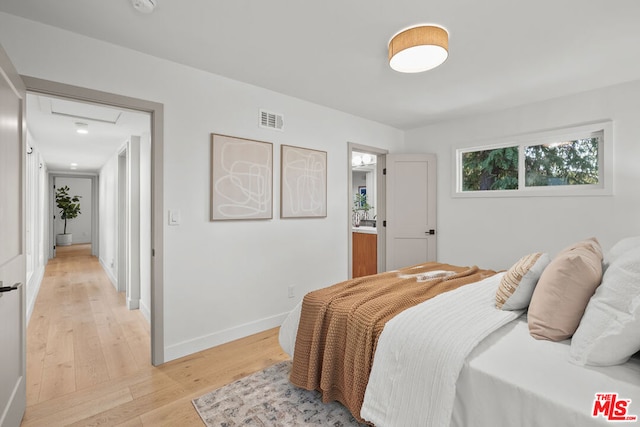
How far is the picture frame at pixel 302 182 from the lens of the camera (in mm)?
3293

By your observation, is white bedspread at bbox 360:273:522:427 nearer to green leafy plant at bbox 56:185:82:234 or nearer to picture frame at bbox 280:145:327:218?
picture frame at bbox 280:145:327:218

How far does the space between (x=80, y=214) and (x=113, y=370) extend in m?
10.3

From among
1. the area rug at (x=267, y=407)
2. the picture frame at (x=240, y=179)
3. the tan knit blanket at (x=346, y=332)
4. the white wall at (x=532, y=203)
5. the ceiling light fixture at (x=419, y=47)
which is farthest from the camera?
the white wall at (x=532, y=203)

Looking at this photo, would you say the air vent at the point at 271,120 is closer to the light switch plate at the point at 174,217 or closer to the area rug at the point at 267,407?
the light switch plate at the point at 174,217

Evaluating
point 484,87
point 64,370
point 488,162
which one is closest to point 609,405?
point 484,87

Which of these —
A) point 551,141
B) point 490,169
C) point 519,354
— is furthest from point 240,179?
point 551,141

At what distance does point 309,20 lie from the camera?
200 cm

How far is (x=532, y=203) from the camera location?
3.57 meters

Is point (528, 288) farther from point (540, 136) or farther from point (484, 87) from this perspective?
point (540, 136)

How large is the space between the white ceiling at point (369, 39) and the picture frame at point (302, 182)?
66 cm

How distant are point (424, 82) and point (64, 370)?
3.91 metres

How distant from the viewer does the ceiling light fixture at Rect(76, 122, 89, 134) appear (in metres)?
3.72

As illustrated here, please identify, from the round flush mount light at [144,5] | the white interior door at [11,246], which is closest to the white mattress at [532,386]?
the white interior door at [11,246]

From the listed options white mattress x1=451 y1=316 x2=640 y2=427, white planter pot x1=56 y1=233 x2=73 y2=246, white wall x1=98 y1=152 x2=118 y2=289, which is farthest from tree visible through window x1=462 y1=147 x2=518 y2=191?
white planter pot x1=56 y1=233 x2=73 y2=246
